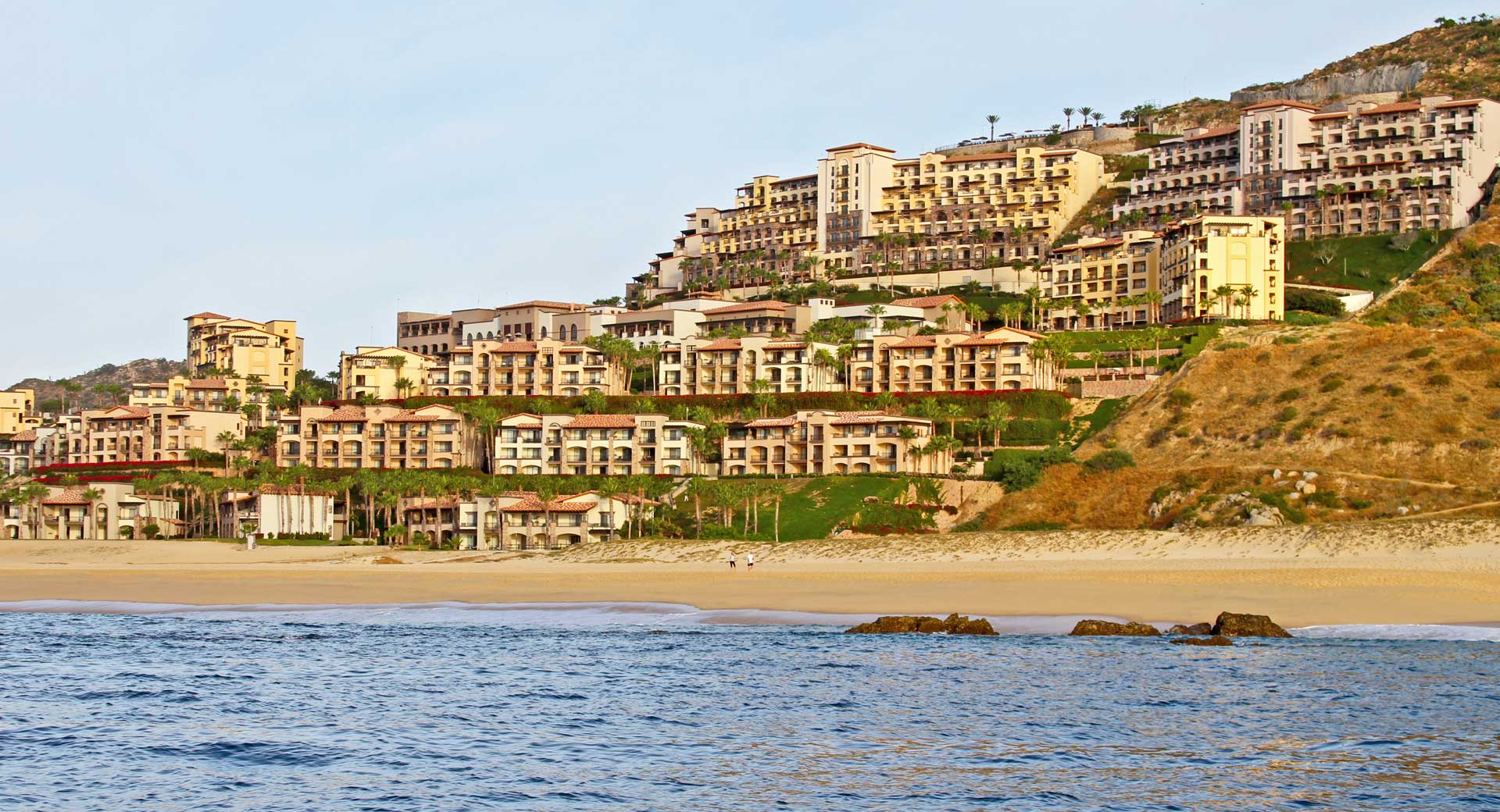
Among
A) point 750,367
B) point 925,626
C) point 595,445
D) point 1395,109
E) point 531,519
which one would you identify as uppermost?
point 1395,109

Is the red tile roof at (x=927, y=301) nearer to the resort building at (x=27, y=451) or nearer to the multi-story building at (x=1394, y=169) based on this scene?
the multi-story building at (x=1394, y=169)

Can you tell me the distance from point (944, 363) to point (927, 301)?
21044 mm

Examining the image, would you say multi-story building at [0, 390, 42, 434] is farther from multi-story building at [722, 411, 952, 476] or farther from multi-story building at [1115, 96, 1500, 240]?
multi-story building at [1115, 96, 1500, 240]

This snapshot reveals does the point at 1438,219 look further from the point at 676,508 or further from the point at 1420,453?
the point at 676,508

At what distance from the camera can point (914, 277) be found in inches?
6289

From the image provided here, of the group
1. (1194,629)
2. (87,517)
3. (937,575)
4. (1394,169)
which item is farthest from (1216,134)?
(1194,629)

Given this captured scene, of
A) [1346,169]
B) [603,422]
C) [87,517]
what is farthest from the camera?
[1346,169]

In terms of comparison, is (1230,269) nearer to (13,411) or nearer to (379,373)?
(379,373)

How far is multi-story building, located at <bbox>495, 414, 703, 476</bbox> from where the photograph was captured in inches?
4050

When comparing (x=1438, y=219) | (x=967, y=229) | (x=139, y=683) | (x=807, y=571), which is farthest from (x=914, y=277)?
(x=139, y=683)

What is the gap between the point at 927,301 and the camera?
138125mm

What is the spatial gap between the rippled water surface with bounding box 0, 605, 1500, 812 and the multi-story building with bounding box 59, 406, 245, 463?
75.3 m

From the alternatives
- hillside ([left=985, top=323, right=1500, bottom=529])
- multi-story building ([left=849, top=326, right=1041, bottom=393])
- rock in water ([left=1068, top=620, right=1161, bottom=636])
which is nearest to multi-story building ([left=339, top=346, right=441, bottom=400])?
multi-story building ([left=849, top=326, right=1041, bottom=393])

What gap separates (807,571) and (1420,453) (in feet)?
105
